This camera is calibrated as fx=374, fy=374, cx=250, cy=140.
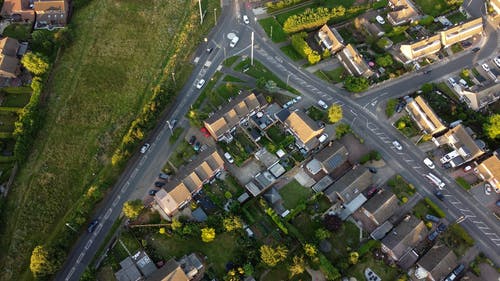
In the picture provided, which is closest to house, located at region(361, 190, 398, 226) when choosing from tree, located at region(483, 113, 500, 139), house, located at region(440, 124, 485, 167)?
house, located at region(440, 124, 485, 167)

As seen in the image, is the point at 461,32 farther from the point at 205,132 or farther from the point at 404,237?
the point at 205,132

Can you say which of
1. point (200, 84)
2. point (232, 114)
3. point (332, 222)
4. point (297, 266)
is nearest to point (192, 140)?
point (232, 114)

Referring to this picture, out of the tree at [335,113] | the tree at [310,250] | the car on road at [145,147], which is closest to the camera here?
the tree at [310,250]

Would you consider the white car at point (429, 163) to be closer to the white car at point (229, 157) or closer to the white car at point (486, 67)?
the white car at point (486, 67)

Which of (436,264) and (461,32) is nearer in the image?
(436,264)

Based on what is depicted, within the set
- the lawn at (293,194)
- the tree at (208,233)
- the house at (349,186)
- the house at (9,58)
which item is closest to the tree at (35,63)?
the house at (9,58)
